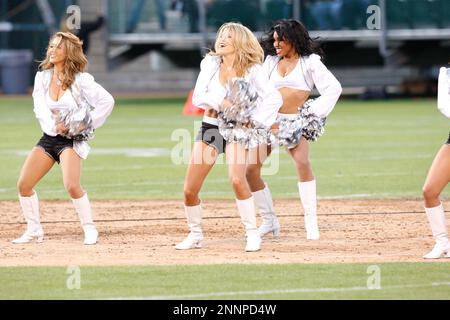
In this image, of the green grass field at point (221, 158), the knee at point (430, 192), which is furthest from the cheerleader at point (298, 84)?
the green grass field at point (221, 158)

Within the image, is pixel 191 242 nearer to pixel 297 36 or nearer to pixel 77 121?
pixel 77 121

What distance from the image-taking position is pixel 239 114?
10.7 metres

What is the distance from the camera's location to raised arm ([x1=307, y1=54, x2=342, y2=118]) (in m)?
11.6

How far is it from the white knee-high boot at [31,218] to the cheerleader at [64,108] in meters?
0.07

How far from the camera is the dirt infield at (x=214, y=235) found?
1057cm

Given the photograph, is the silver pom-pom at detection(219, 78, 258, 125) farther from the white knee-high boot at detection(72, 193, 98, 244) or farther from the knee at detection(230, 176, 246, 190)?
the white knee-high boot at detection(72, 193, 98, 244)

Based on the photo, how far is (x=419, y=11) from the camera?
33.2 meters

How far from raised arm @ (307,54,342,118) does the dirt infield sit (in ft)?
4.20

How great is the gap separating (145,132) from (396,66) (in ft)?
46.4

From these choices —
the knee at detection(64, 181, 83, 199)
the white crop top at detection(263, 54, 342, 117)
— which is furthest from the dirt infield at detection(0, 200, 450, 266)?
the white crop top at detection(263, 54, 342, 117)

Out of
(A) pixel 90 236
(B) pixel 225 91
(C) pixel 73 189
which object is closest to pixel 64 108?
(C) pixel 73 189

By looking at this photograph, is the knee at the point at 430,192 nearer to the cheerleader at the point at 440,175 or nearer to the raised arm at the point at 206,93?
the cheerleader at the point at 440,175
